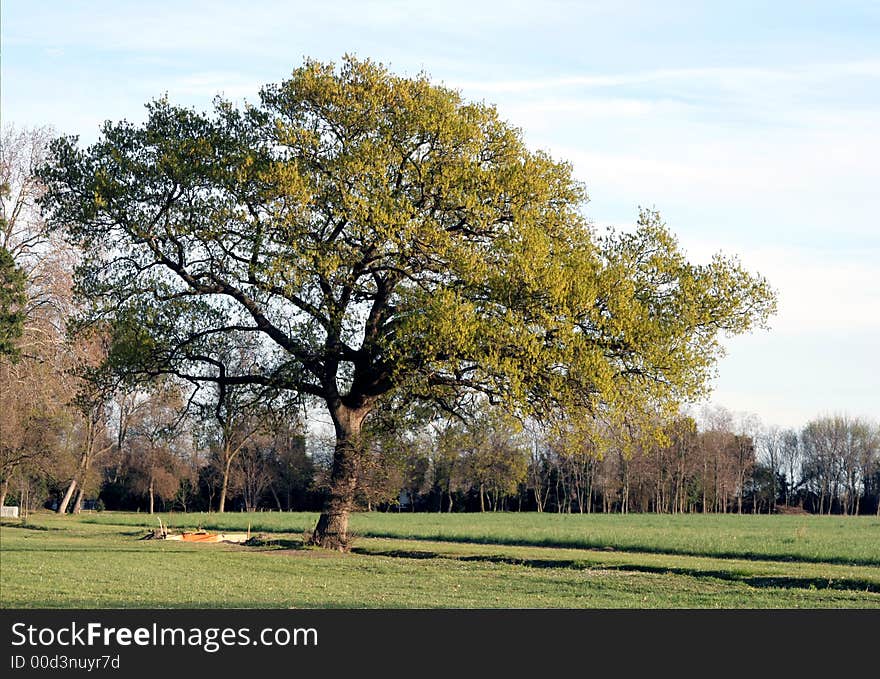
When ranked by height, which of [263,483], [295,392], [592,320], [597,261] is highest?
[597,261]

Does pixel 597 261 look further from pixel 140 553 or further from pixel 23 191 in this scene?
pixel 23 191

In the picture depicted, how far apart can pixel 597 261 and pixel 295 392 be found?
11.1 metres

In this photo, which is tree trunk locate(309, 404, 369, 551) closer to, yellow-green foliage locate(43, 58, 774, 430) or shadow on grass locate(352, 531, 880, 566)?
yellow-green foliage locate(43, 58, 774, 430)

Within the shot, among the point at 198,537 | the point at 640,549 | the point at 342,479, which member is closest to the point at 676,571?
the point at 342,479

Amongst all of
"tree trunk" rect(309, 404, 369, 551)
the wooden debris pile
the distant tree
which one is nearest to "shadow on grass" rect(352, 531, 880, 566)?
the wooden debris pile

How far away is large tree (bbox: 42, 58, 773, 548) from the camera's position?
25359mm

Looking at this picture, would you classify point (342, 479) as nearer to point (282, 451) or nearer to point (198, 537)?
point (198, 537)

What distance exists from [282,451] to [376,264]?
62475 millimetres

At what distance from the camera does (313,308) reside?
28.2 m

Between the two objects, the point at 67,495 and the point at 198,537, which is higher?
the point at 198,537

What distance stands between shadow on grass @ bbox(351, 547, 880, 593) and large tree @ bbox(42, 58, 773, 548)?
2.83 meters

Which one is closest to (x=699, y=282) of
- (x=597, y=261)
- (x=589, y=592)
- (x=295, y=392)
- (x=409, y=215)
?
(x=597, y=261)

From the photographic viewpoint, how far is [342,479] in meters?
29.7

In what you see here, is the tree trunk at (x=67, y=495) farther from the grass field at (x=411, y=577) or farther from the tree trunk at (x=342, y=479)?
the tree trunk at (x=342, y=479)
